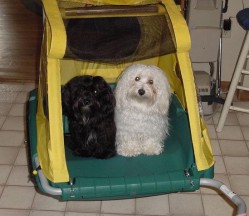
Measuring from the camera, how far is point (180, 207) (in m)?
2.16

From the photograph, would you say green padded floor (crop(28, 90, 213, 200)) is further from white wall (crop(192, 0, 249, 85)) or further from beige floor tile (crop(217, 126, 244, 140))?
white wall (crop(192, 0, 249, 85))

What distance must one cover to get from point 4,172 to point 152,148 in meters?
0.95

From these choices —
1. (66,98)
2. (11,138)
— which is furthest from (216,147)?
(11,138)

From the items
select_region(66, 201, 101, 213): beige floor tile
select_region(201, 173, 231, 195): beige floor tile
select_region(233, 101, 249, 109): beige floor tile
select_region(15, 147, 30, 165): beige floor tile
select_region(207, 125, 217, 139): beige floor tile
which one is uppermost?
select_region(15, 147, 30, 165): beige floor tile

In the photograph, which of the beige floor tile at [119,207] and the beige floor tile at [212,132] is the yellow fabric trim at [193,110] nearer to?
the beige floor tile at [119,207]

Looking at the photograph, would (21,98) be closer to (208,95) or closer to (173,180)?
(208,95)

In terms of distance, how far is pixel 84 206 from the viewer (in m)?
2.16

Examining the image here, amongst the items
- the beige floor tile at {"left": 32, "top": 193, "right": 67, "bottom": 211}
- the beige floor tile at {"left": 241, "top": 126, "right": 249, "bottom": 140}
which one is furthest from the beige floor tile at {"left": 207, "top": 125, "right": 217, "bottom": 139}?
the beige floor tile at {"left": 32, "top": 193, "right": 67, "bottom": 211}

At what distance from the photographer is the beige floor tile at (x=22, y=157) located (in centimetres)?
249

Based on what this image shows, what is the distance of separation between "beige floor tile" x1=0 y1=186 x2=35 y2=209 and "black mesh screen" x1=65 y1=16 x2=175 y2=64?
35.0 inches

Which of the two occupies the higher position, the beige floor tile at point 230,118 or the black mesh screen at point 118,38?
the black mesh screen at point 118,38

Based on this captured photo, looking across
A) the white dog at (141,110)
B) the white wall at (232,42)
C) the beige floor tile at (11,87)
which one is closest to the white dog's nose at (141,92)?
the white dog at (141,110)

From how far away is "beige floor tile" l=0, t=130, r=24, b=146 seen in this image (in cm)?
266

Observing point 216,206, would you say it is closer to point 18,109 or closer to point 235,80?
point 235,80
